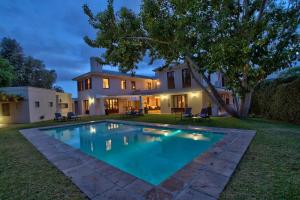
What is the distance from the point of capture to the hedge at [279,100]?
451 inches

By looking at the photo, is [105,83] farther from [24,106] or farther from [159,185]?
[159,185]

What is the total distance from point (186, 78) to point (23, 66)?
1207 inches

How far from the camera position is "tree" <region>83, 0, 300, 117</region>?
9.00 m

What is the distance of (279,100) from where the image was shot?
1303 centimetres

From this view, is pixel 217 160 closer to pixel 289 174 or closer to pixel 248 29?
pixel 289 174

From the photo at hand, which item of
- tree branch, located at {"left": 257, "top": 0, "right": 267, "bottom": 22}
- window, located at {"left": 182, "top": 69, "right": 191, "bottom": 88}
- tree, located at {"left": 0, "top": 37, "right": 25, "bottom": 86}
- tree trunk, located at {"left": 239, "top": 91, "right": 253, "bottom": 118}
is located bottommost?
tree trunk, located at {"left": 239, "top": 91, "right": 253, "bottom": 118}

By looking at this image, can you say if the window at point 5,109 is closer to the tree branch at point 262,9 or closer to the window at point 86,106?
the window at point 86,106

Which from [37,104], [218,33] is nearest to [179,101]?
[218,33]

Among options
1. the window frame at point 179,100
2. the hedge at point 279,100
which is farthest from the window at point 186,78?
the hedge at point 279,100

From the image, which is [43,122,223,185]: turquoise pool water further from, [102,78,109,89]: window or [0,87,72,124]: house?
[102,78,109,89]: window

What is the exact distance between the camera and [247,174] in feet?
12.9

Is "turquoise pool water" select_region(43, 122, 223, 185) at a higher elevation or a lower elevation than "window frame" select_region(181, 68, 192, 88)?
lower

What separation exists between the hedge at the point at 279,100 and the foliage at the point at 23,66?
118ft

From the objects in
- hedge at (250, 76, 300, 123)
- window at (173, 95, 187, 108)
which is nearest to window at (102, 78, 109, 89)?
window at (173, 95, 187, 108)
